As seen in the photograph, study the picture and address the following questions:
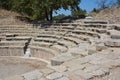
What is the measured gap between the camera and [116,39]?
8.12 meters

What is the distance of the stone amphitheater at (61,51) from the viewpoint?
17.0 feet

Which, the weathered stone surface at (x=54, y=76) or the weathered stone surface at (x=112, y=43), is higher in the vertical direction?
the weathered stone surface at (x=112, y=43)

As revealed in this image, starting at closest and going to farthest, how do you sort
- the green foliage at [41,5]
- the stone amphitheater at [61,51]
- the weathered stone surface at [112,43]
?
the stone amphitheater at [61,51] < the weathered stone surface at [112,43] < the green foliage at [41,5]

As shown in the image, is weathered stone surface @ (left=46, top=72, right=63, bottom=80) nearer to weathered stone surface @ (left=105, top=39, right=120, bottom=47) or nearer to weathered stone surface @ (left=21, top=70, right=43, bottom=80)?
weathered stone surface @ (left=21, top=70, right=43, bottom=80)

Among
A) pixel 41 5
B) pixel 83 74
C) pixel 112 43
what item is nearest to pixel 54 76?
pixel 83 74

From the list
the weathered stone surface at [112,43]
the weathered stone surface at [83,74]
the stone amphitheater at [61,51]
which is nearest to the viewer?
the weathered stone surface at [83,74]

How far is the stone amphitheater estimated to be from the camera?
17.0 ft

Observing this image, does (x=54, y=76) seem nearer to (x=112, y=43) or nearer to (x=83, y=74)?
(x=83, y=74)

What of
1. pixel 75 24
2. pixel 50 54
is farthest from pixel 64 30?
pixel 50 54

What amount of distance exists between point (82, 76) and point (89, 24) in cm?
942

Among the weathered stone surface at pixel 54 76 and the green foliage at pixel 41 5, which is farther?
the green foliage at pixel 41 5

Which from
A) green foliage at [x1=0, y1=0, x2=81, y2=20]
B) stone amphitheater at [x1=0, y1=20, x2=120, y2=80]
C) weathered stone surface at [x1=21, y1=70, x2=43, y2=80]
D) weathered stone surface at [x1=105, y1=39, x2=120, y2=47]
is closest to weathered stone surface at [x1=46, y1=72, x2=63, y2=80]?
stone amphitheater at [x1=0, y1=20, x2=120, y2=80]

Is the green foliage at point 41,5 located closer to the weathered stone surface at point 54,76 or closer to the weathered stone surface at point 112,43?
the weathered stone surface at point 112,43

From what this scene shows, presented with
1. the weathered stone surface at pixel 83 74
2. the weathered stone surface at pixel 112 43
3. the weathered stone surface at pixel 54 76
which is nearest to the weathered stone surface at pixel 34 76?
the weathered stone surface at pixel 54 76
